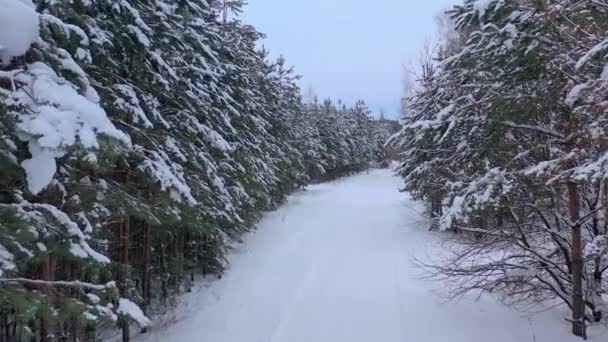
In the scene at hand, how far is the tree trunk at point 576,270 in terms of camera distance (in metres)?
5.94

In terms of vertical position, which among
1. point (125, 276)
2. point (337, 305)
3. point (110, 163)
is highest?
point (110, 163)

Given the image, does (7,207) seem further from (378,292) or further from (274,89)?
(274,89)

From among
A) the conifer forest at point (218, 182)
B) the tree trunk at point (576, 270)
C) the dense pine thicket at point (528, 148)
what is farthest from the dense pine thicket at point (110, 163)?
the tree trunk at point (576, 270)

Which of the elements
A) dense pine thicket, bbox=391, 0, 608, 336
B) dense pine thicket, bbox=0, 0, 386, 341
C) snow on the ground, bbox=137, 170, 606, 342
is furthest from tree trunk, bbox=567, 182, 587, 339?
dense pine thicket, bbox=0, 0, 386, 341

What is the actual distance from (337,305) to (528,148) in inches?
159

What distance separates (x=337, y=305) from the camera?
7926mm

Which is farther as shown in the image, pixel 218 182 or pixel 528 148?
pixel 218 182

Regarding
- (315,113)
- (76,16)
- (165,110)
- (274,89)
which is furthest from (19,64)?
(315,113)

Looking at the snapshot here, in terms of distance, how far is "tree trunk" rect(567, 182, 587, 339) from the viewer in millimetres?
5938

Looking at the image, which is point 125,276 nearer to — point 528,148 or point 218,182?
point 218,182

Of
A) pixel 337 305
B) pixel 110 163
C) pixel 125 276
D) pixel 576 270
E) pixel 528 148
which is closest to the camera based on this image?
pixel 110 163

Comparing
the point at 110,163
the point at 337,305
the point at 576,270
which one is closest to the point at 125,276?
the point at 110,163

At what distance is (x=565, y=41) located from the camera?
5.31m

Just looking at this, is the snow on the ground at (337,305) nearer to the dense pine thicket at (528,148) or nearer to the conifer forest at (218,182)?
A: the conifer forest at (218,182)
